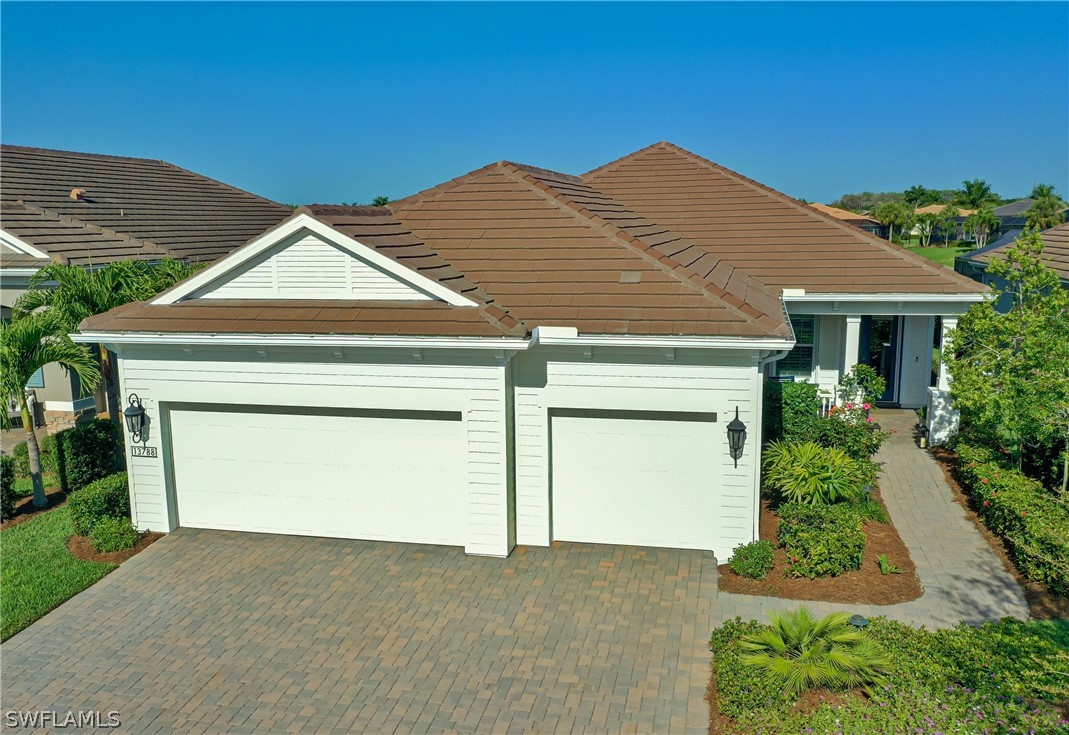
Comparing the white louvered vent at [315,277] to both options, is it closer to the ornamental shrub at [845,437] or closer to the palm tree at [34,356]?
the palm tree at [34,356]

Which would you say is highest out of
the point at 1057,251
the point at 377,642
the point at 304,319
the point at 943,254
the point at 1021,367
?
the point at 1057,251

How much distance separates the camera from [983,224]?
221 ft

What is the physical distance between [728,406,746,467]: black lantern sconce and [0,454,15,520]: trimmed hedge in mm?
10686

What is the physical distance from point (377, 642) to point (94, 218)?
14.9 m

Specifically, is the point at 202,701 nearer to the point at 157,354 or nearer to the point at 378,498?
the point at 378,498

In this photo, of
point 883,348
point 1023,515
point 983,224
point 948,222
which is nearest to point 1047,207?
point 983,224

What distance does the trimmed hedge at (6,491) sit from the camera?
13.0m

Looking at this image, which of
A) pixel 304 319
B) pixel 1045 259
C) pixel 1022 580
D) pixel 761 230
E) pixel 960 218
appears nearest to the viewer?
pixel 1022 580

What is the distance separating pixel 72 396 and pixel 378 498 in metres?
9.62

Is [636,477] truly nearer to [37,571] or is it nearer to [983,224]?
[37,571]

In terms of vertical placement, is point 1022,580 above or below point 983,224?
below

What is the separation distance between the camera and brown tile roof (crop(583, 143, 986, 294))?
16.0 m

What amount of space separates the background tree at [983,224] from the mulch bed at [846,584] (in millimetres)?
63797

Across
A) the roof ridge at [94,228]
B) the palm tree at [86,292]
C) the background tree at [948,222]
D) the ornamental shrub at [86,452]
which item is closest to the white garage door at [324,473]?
the palm tree at [86,292]
